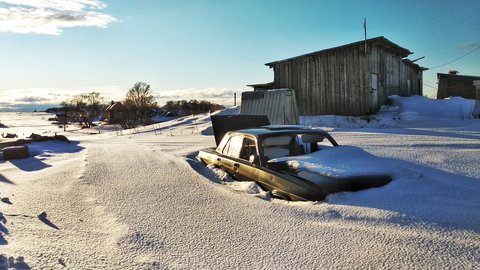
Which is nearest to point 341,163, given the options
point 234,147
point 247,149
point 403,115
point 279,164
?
point 279,164

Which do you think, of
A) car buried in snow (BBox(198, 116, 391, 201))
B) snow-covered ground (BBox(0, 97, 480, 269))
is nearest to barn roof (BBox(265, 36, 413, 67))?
snow-covered ground (BBox(0, 97, 480, 269))

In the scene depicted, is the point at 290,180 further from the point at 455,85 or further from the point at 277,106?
the point at 455,85

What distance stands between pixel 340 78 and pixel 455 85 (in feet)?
77.1

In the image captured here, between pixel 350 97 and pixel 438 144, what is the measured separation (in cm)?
1101

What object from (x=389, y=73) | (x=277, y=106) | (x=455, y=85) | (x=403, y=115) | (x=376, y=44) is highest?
(x=376, y=44)

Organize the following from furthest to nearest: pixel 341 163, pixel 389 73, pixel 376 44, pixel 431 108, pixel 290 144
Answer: pixel 389 73
pixel 431 108
pixel 376 44
pixel 290 144
pixel 341 163

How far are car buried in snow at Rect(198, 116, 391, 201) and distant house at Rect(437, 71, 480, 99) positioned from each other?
35872mm

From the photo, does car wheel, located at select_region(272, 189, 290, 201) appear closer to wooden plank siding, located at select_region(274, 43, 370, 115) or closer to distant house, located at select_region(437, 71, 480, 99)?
wooden plank siding, located at select_region(274, 43, 370, 115)

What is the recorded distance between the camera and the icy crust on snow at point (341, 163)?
4859 mm

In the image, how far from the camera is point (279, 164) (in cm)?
529

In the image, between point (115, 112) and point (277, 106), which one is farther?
point (115, 112)

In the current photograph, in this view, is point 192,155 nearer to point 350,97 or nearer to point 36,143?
point 36,143

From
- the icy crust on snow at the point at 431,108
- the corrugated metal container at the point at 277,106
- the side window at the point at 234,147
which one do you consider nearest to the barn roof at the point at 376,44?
the icy crust on snow at the point at 431,108

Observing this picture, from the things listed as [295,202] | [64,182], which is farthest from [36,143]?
[295,202]
